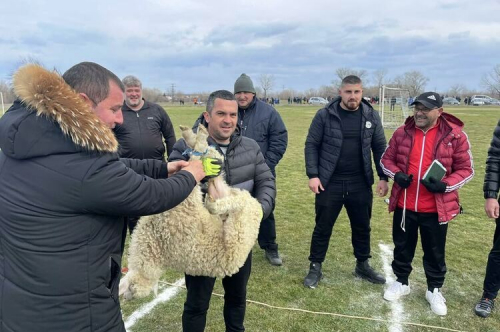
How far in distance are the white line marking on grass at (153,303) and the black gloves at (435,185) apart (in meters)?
3.18

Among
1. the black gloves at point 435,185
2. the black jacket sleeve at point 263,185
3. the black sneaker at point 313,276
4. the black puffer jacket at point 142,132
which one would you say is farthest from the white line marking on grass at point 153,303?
the black gloves at point 435,185

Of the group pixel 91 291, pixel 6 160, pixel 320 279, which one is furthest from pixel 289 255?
pixel 6 160

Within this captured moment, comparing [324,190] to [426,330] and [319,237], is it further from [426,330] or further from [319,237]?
[426,330]

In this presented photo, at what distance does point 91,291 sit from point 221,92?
1.83 m

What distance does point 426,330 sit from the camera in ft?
12.8

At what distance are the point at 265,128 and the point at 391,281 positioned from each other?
2.77 m

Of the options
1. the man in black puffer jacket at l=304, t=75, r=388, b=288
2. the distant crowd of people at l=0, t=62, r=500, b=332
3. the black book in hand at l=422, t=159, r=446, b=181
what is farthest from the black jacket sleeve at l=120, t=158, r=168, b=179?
the black book in hand at l=422, t=159, r=446, b=181

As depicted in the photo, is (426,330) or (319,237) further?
(319,237)

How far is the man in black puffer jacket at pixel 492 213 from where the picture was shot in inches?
160

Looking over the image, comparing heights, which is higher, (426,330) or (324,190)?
(324,190)

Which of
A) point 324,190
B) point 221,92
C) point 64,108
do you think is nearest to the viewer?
point 64,108

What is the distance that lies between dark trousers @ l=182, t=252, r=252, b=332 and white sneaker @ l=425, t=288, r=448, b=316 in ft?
7.73

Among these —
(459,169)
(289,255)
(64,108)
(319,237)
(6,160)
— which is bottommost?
(289,255)

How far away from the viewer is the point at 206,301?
3045mm
